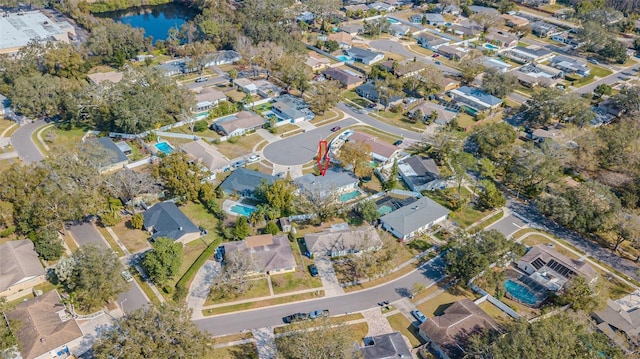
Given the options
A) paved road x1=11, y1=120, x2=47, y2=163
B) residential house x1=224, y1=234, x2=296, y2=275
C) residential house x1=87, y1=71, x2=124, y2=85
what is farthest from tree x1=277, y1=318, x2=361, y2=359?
residential house x1=87, y1=71, x2=124, y2=85

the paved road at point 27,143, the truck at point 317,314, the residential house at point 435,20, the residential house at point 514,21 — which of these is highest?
the residential house at point 514,21

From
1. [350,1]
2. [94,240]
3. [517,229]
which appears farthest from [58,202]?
[350,1]

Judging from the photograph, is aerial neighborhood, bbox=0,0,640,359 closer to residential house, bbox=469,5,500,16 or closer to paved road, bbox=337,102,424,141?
paved road, bbox=337,102,424,141

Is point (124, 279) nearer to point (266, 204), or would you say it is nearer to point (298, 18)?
point (266, 204)

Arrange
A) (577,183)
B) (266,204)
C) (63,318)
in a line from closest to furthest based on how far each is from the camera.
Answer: (63,318) < (266,204) < (577,183)

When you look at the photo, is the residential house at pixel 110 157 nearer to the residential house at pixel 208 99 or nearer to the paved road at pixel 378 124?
the residential house at pixel 208 99

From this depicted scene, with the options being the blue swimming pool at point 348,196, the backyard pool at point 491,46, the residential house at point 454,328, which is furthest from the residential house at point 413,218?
the backyard pool at point 491,46
